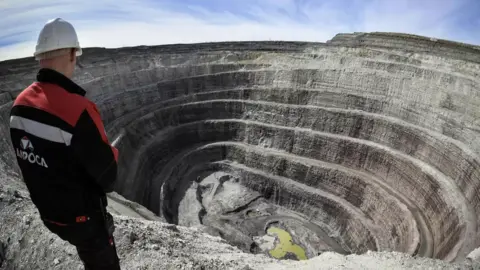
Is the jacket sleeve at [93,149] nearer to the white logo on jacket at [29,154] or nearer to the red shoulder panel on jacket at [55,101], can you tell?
the red shoulder panel on jacket at [55,101]

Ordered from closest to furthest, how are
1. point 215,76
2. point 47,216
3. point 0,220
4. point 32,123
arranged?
point 32,123 → point 47,216 → point 0,220 → point 215,76

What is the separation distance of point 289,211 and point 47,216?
2493 centimetres

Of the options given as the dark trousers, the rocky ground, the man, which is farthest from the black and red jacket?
the rocky ground

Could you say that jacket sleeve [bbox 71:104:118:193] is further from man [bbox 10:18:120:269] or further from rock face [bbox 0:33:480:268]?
rock face [bbox 0:33:480:268]

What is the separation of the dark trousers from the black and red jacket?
0.18 m

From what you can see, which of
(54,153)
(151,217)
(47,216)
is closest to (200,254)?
(47,216)

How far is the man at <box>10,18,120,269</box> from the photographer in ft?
14.4

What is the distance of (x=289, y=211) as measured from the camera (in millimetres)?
28312

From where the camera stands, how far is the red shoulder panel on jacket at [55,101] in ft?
14.3

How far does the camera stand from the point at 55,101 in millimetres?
4402

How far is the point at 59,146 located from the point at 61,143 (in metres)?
0.05

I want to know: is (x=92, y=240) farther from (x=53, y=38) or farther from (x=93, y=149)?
(x=53, y=38)

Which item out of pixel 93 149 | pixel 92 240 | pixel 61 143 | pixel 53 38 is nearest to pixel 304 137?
pixel 92 240

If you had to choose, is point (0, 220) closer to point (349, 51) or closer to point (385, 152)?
point (385, 152)
